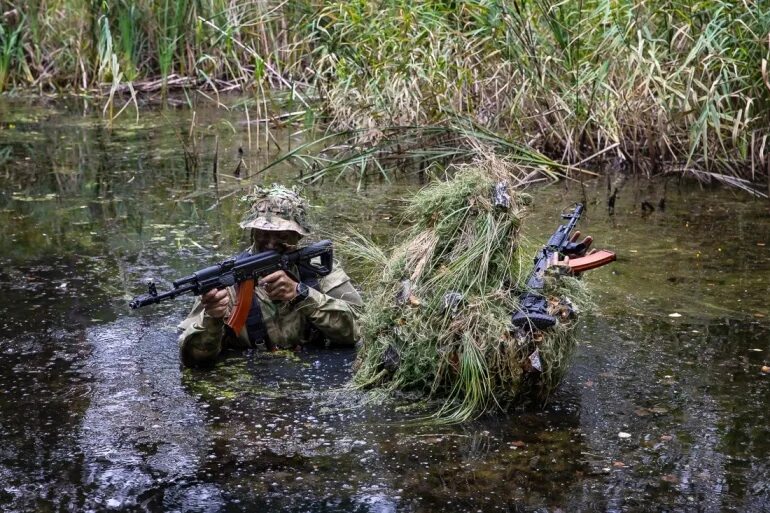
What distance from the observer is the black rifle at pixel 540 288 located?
392cm

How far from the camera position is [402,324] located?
412cm

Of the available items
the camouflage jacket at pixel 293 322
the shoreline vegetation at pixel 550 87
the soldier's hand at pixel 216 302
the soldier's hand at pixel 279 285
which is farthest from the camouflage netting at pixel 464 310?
the shoreline vegetation at pixel 550 87

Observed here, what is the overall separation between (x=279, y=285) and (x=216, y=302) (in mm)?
302

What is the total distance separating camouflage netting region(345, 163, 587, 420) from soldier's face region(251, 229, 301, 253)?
422mm

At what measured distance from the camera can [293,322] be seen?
4.68 meters

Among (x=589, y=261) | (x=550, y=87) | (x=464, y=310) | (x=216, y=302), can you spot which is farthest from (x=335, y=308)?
(x=550, y=87)

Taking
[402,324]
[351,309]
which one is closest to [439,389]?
[402,324]

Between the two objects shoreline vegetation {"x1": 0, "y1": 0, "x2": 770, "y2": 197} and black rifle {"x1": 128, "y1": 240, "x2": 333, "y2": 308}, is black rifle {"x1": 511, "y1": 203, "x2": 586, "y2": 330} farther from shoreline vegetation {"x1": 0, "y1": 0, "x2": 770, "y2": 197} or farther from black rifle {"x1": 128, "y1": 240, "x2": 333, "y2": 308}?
shoreline vegetation {"x1": 0, "y1": 0, "x2": 770, "y2": 197}

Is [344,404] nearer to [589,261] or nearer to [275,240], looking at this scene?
[275,240]

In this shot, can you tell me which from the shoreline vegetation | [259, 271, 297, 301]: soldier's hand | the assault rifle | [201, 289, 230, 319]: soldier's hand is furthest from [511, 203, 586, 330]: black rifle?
the shoreline vegetation

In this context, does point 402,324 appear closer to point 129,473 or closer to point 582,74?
point 129,473

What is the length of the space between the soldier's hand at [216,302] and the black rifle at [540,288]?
1.14 metres

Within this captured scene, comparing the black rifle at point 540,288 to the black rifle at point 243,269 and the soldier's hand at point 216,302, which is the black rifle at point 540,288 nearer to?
the black rifle at point 243,269

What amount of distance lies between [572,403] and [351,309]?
106 cm
